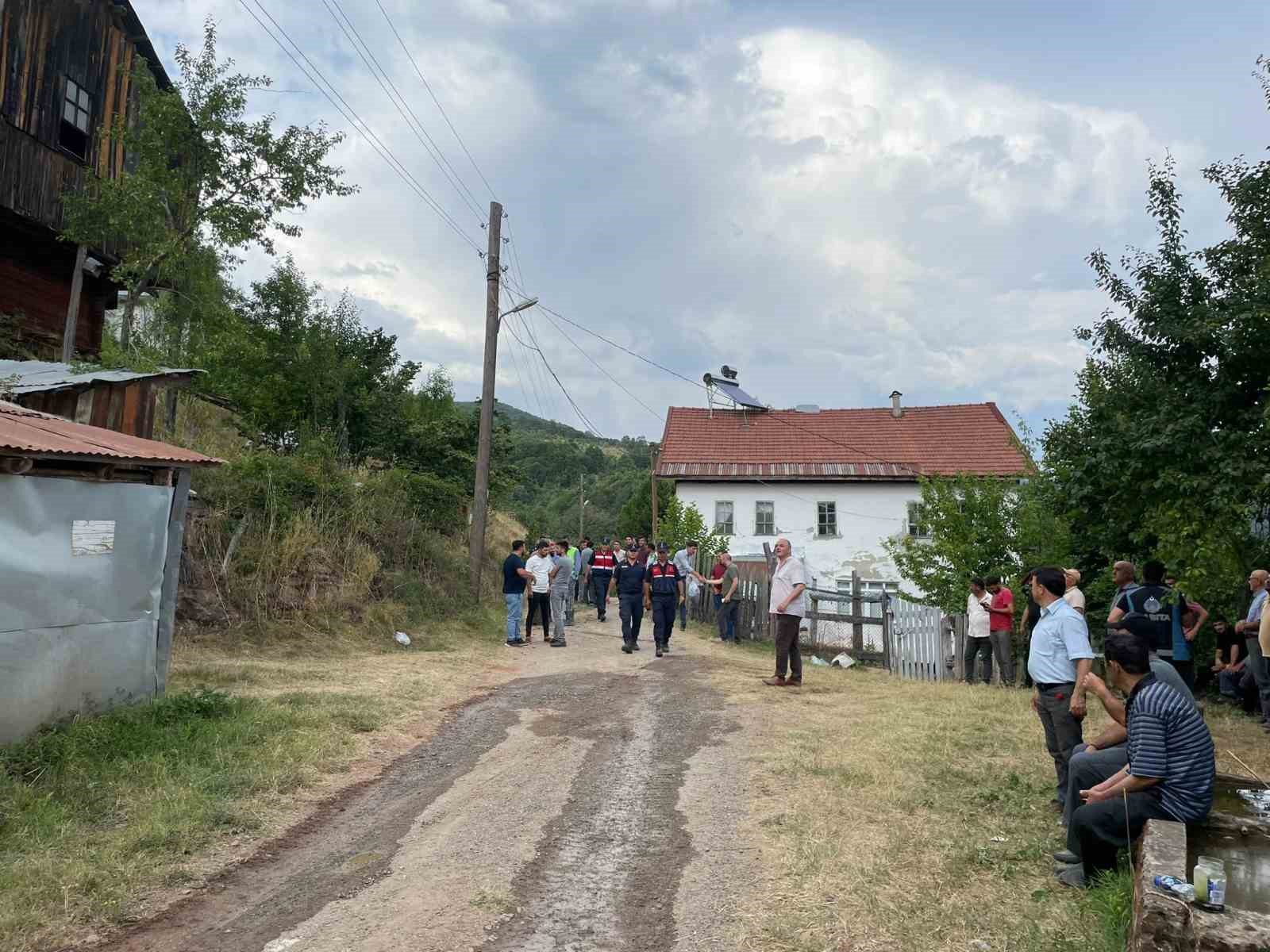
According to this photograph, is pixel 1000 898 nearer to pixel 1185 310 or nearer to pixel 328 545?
pixel 1185 310

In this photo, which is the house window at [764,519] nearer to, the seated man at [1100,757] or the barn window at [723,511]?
the barn window at [723,511]

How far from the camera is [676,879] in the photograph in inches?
191

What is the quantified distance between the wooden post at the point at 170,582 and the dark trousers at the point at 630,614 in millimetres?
7019

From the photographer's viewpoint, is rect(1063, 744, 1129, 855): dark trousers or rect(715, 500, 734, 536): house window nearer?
rect(1063, 744, 1129, 855): dark trousers

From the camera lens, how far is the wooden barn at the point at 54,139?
1645 centimetres

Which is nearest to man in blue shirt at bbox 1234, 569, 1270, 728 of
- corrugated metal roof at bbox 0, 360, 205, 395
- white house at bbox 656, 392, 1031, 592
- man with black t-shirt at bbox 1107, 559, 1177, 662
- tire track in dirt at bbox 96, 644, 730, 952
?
man with black t-shirt at bbox 1107, 559, 1177, 662

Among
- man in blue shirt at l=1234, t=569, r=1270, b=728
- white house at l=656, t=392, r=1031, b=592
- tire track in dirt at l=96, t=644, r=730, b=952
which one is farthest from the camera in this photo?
white house at l=656, t=392, r=1031, b=592

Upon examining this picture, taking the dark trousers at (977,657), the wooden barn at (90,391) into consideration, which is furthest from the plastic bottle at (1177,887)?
the wooden barn at (90,391)

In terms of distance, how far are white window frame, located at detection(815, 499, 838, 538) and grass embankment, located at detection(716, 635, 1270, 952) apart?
26.5 meters

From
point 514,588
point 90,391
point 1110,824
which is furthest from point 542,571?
point 1110,824

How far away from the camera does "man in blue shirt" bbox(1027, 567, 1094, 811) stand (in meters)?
5.98

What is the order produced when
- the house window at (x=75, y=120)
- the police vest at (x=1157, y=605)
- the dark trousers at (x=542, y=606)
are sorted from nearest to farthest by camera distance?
the police vest at (x=1157, y=605) → the dark trousers at (x=542, y=606) → the house window at (x=75, y=120)

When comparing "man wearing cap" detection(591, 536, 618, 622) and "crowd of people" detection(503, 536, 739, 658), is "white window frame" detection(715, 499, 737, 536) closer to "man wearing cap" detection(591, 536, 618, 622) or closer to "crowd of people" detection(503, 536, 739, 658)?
"man wearing cap" detection(591, 536, 618, 622)

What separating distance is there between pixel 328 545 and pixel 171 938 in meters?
11.8
